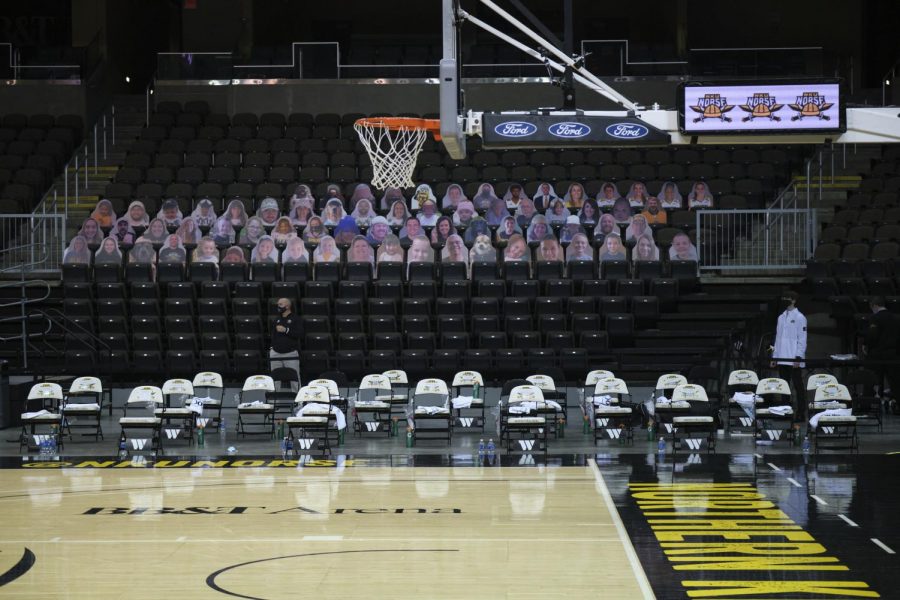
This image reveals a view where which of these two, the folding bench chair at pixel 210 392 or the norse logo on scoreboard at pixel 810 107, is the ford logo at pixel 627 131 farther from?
the folding bench chair at pixel 210 392

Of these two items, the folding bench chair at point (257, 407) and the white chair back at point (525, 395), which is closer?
the white chair back at point (525, 395)

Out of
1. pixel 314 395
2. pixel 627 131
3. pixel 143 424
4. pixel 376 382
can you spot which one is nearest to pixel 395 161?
pixel 376 382

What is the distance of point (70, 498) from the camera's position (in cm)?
1220

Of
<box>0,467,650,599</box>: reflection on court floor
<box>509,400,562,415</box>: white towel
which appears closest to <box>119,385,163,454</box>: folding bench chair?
<box>0,467,650,599</box>: reflection on court floor

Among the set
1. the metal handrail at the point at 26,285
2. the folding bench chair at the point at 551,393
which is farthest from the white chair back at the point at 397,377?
the metal handrail at the point at 26,285

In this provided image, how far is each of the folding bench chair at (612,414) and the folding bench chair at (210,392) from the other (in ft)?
16.4

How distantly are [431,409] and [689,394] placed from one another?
3.25 meters

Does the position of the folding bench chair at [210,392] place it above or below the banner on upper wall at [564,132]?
below

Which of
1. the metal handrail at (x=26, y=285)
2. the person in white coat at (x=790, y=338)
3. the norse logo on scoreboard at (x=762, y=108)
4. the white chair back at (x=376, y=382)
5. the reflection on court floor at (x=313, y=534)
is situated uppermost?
the norse logo on scoreboard at (x=762, y=108)

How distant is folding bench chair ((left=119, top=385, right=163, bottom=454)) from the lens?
49.8ft

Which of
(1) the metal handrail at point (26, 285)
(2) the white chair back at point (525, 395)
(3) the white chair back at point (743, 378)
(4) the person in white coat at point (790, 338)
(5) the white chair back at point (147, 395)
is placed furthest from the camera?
(1) the metal handrail at point (26, 285)

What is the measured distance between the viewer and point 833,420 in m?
14.9

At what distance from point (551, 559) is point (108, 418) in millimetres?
10828

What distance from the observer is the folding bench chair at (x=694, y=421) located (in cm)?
1483
